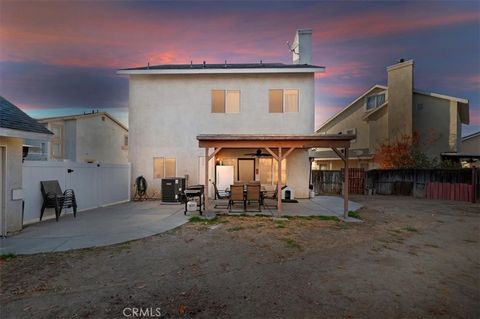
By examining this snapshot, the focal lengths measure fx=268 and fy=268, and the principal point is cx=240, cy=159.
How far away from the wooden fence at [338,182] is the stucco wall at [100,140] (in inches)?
671

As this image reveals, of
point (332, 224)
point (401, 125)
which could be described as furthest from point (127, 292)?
point (401, 125)

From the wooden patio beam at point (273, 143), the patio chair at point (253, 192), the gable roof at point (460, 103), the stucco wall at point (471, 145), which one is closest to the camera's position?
the wooden patio beam at point (273, 143)

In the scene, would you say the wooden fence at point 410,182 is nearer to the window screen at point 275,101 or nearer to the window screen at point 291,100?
the window screen at point 291,100

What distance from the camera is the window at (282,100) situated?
14.6 meters

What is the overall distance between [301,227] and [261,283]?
4173 mm

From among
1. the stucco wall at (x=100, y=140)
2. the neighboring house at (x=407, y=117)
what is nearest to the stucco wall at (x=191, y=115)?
the neighboring house at (x=407, y=117)

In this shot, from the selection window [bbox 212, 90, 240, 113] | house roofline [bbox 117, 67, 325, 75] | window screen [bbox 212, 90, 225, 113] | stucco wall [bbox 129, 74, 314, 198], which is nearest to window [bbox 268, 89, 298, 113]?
stucco wall [bbox 129, 74, 314, 198]

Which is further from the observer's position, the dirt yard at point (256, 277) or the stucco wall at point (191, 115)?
the stucco wall at point (191, 115)

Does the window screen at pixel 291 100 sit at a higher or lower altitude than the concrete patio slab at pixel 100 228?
higher

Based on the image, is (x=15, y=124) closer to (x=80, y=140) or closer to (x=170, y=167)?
(x=170, y=167)

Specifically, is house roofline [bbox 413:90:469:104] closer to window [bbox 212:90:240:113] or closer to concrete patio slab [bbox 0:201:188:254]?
window [bbox 212:90:240:113]

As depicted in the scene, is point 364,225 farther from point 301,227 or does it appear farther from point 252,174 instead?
point 252,174

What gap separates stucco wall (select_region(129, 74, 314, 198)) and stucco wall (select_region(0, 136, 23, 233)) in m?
7.66

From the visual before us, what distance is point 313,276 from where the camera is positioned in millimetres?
4410
